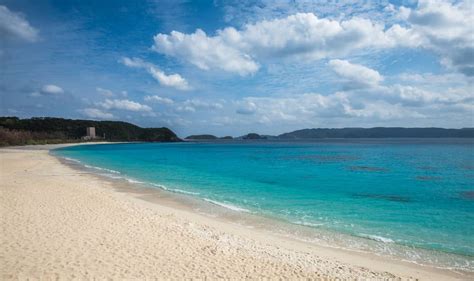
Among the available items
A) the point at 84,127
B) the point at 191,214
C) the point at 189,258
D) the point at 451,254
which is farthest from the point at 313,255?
the point at 84,127

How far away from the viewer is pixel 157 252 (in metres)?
8.11

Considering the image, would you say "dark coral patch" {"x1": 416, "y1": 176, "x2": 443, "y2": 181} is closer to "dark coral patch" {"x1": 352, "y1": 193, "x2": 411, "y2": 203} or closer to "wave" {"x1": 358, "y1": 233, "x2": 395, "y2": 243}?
"dark coral patch" {"x1": 352, "y1": 193, "x2": 411, "y2": 203}

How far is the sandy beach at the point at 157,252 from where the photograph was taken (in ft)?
22.7

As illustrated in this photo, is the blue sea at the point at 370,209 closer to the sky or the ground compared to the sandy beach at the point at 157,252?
closer to the ground

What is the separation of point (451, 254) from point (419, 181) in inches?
704

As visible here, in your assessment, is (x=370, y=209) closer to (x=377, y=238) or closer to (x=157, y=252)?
(x=377, y=238)

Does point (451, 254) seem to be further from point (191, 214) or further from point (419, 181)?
point (419, 181)

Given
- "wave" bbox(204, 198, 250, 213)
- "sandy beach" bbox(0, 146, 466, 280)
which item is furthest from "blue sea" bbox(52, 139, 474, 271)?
"sandy beach" bbox(0, 146, 466, 280)

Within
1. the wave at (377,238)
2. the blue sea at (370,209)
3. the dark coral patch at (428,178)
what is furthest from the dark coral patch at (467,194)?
the wave at (377,238)

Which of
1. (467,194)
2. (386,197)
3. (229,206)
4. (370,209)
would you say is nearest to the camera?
(370,209)

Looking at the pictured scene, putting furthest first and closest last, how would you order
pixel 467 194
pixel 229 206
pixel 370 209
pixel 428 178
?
pixel 428 178 < pixel 467 194 < pixel 229 206 < pixel 370 209

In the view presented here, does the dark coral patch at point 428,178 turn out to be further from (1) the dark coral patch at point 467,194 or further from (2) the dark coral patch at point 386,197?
(2) the dark coral patch at point 386,197

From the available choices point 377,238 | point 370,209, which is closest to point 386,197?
point 370,209

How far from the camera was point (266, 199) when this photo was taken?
58.0 ft
